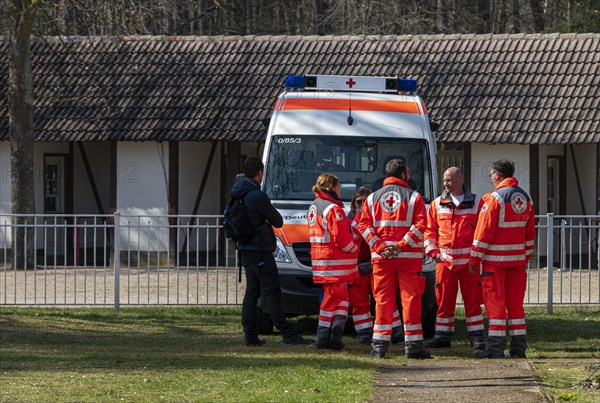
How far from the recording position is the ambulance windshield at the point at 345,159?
48.8 feet

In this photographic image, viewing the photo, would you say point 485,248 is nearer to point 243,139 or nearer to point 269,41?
point 243,139

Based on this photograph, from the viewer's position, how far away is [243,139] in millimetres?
26828

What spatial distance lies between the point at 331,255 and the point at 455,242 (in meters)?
1.24

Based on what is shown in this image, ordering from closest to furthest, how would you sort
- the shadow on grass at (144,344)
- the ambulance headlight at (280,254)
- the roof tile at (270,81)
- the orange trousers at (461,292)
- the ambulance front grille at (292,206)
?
1. the shadow on grass at (144,344)
2. the orange trousers at (461,292)
3. the ambulance headlight at (280,254)
4. the ambulance front grille at (292,206)
5. the roof tile at (270,81)

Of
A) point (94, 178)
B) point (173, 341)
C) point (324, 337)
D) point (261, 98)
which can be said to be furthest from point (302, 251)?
point (94, 178)

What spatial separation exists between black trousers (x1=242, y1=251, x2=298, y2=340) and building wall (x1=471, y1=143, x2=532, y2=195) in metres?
14.0

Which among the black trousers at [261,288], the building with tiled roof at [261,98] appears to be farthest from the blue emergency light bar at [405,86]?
the building with tiled roof at [261,98]

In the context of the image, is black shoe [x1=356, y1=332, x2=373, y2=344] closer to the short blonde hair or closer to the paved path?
the paved path

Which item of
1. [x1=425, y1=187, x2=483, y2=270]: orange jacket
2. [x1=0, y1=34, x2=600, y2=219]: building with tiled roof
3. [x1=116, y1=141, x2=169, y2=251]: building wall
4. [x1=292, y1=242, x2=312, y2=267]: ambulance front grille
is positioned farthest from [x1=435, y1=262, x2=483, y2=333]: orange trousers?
[x1=116, y1=141, x2=169, y2=251]: building wall

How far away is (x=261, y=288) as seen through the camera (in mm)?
13539

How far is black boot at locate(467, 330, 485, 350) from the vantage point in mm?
13070

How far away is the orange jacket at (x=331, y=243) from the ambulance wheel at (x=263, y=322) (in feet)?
6.06

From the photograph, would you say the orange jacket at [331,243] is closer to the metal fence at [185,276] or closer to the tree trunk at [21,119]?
the metal fence at [185,276]

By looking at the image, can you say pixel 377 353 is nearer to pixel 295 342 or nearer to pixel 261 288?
pixel 295 342
